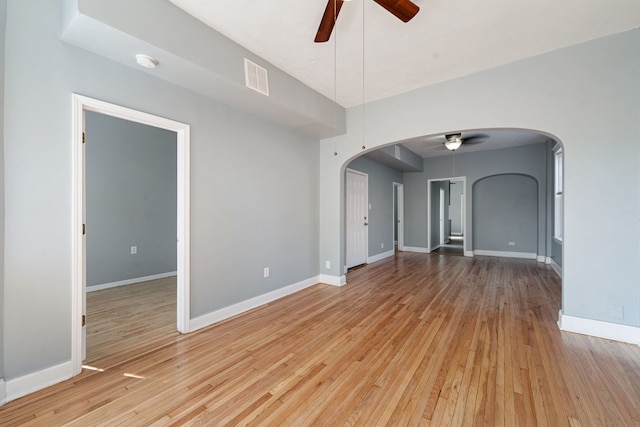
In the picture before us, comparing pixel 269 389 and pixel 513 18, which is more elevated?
pixel 513 18

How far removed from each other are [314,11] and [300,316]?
10.1 feet

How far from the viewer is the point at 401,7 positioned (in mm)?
1825

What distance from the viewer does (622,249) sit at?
8.30 ft

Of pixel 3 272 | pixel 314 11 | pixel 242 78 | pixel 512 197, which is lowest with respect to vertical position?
pixel 3 272

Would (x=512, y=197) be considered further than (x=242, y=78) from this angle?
Yes

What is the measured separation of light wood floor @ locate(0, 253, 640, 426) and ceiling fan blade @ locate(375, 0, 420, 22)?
8.72ft

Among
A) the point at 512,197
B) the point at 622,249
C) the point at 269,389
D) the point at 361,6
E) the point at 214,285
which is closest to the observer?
the point at 269,389

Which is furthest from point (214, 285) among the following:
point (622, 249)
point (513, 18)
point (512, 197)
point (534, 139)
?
point (512, 197)

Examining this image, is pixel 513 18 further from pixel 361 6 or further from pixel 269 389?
pixel 269 389

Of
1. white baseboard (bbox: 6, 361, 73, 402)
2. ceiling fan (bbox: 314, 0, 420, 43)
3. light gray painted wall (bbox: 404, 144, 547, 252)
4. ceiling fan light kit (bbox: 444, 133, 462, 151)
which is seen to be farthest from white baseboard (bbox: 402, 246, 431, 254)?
white baseboard (bbox: 6, 361, 73, 402)

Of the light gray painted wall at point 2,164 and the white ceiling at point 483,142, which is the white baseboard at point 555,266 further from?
the light gray painted wall at point 2,164

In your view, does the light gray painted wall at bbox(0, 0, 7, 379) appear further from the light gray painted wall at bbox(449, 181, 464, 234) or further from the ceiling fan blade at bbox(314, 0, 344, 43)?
the light gray painted wall at bbox(449, 181, 464, 234)

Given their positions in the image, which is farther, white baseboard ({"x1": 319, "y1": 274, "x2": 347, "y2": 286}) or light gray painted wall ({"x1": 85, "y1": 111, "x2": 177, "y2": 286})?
white baseboard ({"x1": 319, "y1": 274, "x2": 347, "y2": 286})

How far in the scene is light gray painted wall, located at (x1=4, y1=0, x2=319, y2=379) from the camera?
69.0 inches
